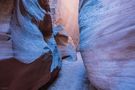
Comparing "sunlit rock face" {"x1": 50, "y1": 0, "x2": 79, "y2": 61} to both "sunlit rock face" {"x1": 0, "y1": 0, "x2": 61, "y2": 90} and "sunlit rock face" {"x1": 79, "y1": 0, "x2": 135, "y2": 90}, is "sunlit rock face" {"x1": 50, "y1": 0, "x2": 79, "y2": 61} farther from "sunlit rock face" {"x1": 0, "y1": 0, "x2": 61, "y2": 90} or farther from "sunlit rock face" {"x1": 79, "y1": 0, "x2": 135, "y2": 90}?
"sunlit rock face" {"x1": 79, "y1": 0, "x2": 135, "y2": 90}

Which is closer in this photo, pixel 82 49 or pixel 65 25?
pixel 82 49

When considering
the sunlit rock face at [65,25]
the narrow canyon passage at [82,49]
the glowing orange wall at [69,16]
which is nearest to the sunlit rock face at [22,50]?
the narrow canyon passage at [82,49]

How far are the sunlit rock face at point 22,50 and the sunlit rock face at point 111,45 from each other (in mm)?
168

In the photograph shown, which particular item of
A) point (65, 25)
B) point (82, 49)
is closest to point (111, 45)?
point (82, 49)

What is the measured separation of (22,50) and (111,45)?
279 mm

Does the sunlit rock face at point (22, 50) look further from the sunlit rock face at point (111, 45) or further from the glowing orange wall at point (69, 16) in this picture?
the glowing orange wall at point (69, 16)

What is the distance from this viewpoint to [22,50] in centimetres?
73

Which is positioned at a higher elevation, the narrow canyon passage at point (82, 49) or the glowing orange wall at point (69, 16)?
the narrow canyon passage at point (82, 49)

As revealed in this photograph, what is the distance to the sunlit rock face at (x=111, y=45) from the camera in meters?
0.62

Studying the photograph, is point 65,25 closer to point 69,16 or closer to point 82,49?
point 69,16

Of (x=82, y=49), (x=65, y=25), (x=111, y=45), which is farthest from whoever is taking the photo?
(x=65, y=25)

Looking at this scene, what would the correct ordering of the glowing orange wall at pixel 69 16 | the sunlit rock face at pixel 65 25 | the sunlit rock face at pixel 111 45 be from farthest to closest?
1. the glowing orange wall at pixel 69 16
2. the sunlit rock face at pixel 65 25
3. the sunlit rock face at pixel 111 45

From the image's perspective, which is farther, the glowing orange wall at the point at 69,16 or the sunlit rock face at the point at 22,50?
the glowing orange wall at the point at 69,16

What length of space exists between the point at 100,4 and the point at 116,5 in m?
0.13
